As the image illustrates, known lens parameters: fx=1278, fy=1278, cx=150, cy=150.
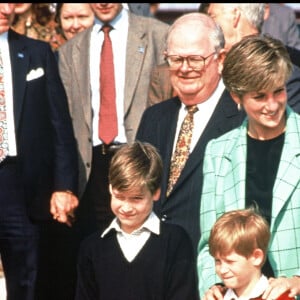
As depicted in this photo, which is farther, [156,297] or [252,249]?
[156,297]

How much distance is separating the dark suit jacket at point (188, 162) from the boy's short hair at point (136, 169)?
0.33 meters

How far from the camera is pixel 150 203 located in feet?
19.7

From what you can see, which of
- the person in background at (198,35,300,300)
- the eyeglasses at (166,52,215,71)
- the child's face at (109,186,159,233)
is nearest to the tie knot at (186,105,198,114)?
the eyeglasses at (166,52,215,71)

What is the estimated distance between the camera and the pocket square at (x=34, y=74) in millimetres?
7387

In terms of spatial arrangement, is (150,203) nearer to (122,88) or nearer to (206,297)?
(206,297)

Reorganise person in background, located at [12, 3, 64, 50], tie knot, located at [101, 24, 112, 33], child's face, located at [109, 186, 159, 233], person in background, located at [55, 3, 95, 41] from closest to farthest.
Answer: child's face, located at [109, 186, 159, 233], tie knot, located at [101, 24, 112, 33], person in background, located at [55, 3, 95, 41], person in background, located at [12, 3, 64, 50]

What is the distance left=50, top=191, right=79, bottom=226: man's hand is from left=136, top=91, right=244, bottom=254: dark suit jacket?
0.90 metres

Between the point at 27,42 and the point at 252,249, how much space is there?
2507 millimetres

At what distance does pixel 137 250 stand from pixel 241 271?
26.4 inches

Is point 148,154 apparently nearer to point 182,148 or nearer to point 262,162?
point 182,148

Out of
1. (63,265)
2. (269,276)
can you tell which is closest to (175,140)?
(269,276)

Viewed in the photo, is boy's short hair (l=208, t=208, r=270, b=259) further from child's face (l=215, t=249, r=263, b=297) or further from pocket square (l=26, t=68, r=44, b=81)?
pocket square (l=26, t=68, r=44, b=81)

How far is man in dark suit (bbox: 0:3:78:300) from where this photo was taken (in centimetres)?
729

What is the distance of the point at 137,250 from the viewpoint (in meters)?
6.00
